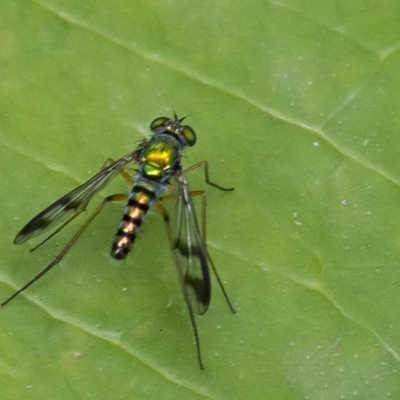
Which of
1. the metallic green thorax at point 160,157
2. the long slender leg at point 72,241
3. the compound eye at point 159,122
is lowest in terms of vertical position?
the long slender leg at point 72,241

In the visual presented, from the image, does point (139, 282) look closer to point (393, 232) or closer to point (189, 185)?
point (189, 185)

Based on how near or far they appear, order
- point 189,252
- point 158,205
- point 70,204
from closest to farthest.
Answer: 1. point 189,252
2. point 70,204
3. point 158,205

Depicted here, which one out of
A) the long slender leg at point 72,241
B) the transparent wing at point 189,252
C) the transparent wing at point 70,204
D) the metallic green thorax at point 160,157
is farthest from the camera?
the metallic green thorax at point 160,157

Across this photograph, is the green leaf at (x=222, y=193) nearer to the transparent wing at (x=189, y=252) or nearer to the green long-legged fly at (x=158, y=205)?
the green long-legged fly at (x=158, y=205)

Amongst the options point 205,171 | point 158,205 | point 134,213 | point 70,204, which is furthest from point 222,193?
point 70,204

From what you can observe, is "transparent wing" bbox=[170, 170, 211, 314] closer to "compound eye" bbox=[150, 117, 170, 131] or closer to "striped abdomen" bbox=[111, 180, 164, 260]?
"striped abdomen" bbox=[111, 180, 164, 260]

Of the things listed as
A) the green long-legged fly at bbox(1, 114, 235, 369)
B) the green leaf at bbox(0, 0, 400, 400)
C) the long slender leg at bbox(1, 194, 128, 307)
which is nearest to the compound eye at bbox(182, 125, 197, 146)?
the green long-legged fly at bbox(1, 114, 235, 369)

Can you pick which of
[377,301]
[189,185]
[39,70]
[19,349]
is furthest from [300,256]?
[39,70]

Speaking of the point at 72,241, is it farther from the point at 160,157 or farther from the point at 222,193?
the point at 222,193

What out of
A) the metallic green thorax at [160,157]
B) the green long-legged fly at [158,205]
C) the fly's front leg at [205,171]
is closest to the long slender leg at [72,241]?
the green long-legged fly at [158,205]

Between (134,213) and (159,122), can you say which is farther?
(159,122)
